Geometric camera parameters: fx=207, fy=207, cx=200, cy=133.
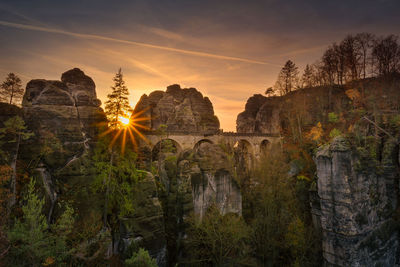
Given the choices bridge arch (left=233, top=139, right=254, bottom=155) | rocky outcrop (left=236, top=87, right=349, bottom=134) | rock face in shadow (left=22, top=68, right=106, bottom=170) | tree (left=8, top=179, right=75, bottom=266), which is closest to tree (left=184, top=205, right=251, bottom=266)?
tree (left=8, top=179, right=75, bottom=266)

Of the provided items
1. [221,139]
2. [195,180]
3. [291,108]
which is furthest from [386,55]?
[195,180]

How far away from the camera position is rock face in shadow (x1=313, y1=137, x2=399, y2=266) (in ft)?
55.5

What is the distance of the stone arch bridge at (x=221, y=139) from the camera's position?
3195cm

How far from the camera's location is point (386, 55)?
33094 millimetres

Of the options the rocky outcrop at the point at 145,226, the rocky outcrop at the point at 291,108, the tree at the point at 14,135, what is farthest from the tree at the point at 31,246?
the rocky outcrop at the point at 291,108

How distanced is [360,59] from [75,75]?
135 ft

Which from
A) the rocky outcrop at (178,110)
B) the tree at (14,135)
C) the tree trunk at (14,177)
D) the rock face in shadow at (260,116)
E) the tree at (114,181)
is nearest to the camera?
the tree trunk at (14,177)

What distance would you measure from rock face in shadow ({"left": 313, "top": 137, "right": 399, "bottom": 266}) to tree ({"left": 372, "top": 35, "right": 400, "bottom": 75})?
2164cm

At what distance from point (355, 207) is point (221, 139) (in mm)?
21587

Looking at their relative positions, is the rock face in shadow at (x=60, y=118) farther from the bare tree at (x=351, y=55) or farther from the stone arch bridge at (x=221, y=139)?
the bare tree at (x=351, y=55)

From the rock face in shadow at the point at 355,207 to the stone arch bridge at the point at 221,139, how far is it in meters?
16.1

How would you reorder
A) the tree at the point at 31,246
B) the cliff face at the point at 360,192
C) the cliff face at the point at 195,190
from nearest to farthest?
the tree at the point at 31,246, the cliff face at the point at 195,190, the cliff face at the point at 360,192

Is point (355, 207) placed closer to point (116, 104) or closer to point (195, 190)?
point (195, 190)

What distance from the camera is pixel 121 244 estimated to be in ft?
41.1
